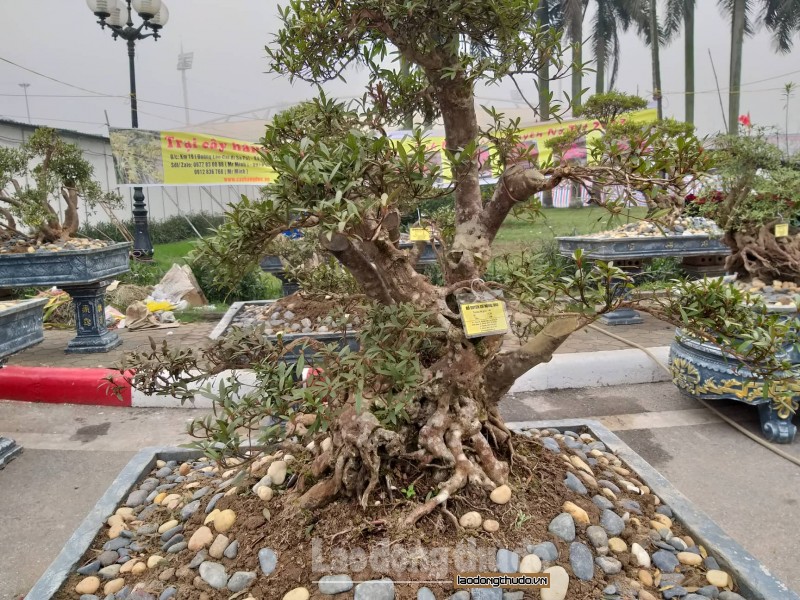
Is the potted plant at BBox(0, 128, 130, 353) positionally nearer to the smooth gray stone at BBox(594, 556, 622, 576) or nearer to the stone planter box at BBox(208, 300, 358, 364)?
the stone planter box at BBox(208, 300, 358, 364)

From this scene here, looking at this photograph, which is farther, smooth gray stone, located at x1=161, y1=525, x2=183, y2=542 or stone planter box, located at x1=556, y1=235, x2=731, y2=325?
stone planter box, located at x1=556, y1=235, x2=731, y2=325

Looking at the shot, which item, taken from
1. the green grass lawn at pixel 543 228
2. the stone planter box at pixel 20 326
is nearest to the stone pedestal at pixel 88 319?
the stone planter box at pixel 20 326

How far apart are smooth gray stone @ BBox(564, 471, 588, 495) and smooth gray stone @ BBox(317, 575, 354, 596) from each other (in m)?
0.74

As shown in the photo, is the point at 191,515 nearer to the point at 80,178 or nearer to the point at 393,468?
the point at 393,468

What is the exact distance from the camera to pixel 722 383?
311 cm

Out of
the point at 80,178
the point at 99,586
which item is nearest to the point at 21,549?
the point at 99,586

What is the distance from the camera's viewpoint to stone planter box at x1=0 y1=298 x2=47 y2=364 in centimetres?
303

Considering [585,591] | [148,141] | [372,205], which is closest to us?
[372,205]

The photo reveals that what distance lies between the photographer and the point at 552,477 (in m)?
1.75

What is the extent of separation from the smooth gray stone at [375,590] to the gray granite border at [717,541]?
873mm

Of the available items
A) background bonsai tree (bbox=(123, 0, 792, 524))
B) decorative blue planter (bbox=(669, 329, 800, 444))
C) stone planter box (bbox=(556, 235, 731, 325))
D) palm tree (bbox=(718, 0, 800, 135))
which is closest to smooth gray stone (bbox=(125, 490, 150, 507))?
background bonsai tree (bbox=(123, 0, 792, 524))

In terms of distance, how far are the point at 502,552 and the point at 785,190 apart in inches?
151

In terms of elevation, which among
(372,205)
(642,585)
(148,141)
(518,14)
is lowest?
(642,585)

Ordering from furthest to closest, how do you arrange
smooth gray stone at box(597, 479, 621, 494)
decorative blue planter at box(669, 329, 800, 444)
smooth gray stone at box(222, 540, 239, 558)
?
1. decorative blue planter at box(669, 329, 800, 444)
2. smooth gray stone at box(597, 479, 621, 494)
3. smooth gray stone at box(222, 540, 239, 558)
